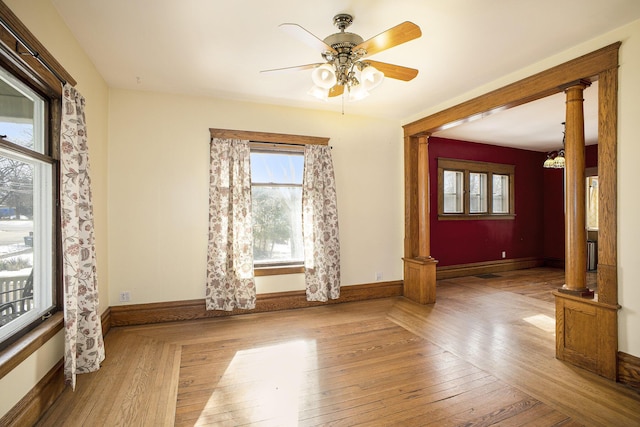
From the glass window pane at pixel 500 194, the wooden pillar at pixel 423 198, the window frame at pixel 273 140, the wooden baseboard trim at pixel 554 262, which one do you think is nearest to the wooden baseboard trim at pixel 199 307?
the window frame at pixel 273 140

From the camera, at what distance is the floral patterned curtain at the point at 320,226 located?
420 centimetres

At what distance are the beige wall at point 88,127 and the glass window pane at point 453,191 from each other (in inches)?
218

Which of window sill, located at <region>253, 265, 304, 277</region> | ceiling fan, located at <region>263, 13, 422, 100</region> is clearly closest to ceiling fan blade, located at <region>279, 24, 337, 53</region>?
ceiling fan, located at <region>263, 13, 422, 100</region>

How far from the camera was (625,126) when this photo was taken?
2.36 metres

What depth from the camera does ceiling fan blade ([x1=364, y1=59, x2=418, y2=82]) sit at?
2335 mm

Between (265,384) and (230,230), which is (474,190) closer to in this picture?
(230,230)

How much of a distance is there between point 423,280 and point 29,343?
13.4 feet

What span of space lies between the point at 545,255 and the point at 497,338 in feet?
Answer: 17.6

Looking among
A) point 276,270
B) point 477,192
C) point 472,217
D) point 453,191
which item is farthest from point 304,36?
point 477,192

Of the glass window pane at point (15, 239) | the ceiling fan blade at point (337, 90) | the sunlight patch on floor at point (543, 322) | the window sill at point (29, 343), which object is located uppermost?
the ceiling fan blade at point (337, 90)

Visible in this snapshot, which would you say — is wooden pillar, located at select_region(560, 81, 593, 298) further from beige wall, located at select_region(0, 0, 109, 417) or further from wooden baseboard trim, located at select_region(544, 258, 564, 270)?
wooden baseboard trim, located at select_region(544, 258, 564, 270)

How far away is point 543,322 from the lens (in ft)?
12.0

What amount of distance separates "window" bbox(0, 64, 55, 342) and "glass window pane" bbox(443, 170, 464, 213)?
592 centimetres

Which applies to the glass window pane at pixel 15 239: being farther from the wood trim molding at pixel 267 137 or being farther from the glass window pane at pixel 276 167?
the glass window pane at pixel 276 167
